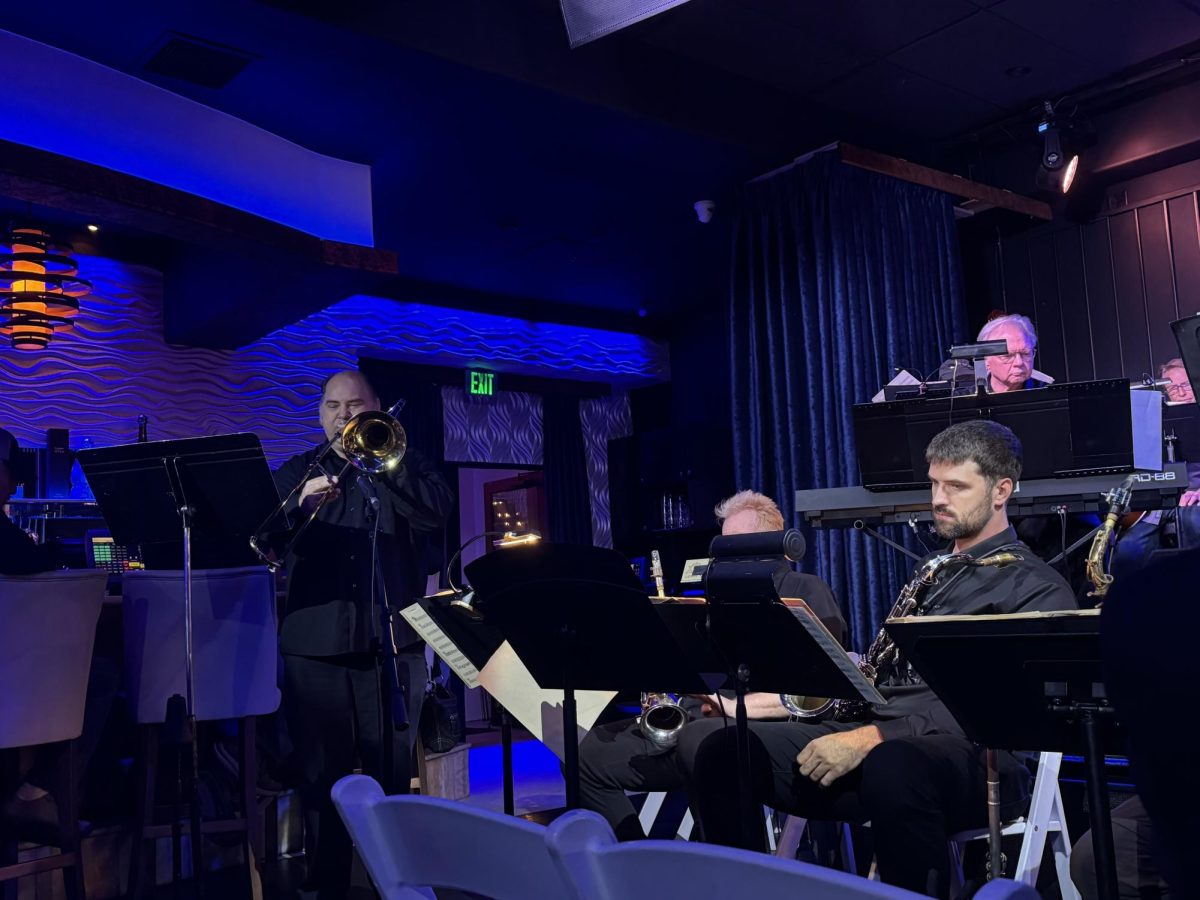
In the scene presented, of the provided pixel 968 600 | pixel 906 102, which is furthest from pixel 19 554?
pixel 906 102

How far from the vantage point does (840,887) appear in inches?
26.0

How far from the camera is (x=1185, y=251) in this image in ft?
20.5

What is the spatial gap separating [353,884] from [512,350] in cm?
689

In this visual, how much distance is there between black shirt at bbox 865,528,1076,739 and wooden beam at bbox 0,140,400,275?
13.0 feet

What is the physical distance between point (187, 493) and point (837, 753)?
2.18 m

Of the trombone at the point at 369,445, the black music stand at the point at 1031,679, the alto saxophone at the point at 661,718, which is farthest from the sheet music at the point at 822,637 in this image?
the trombone at the point at 369,445

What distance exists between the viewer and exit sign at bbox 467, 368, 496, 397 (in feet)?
34.4

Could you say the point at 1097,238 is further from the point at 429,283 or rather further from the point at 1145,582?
the point at 1145,582

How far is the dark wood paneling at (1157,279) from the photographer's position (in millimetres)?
6281

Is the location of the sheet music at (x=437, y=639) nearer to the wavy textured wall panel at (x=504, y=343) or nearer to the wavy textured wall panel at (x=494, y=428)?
the wavy textured wall panel at (x=504, y=343)

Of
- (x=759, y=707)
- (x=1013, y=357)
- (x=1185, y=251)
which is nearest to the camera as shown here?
(x=759, y=707)

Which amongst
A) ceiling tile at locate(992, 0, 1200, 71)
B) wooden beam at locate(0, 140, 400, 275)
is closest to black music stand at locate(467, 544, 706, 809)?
wooden beam at locate(0, 140, 400, 275)

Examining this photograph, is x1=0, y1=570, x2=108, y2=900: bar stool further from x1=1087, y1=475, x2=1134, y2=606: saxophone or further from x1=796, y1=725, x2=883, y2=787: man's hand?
x1=1087, y1=475, x2=1134, y2=606: saxophone

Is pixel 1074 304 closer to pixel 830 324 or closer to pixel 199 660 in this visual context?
pixel 830 324
